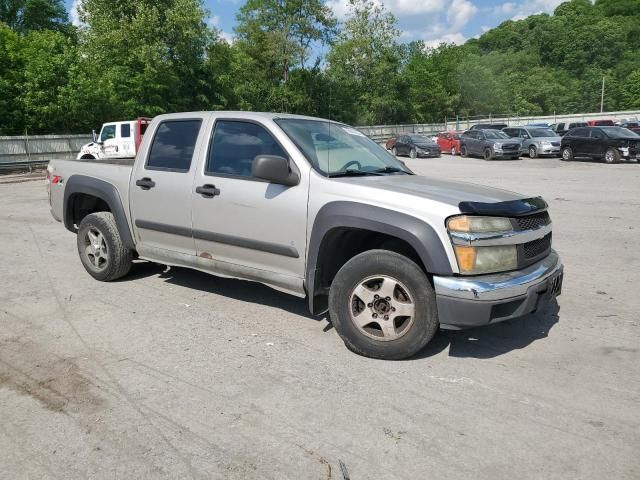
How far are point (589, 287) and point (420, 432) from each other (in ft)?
11.9

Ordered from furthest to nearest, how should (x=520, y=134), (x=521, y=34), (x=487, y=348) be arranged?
(x=521, y=34), (x=520, y=134), (x=487, y=348)

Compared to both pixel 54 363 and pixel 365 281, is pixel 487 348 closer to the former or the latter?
pixel 365 281

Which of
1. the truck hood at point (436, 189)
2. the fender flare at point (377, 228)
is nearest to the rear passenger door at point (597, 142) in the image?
the truck hood at point (436, 189)

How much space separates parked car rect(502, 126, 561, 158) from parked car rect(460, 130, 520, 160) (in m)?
0.87

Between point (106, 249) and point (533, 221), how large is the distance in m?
4.32

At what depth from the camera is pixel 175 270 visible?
21.4 feet

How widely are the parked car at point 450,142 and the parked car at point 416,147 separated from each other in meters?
1.33

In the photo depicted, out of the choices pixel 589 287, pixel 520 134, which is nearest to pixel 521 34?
pixel 520 134

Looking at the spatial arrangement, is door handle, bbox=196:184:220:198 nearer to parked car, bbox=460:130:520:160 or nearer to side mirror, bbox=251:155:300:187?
side mirror, bbox=251:155:300:187

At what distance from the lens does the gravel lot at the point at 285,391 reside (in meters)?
2.79

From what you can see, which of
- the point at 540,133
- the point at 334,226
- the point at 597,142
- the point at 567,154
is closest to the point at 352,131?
the point at 334,226

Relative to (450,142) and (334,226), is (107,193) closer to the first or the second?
(334,226)

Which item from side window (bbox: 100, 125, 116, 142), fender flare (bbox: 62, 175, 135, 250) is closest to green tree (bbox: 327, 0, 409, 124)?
side window (bbox: 100, 125, 116, 142)

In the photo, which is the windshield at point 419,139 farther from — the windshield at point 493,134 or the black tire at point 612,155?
the black tire at point 612,155
